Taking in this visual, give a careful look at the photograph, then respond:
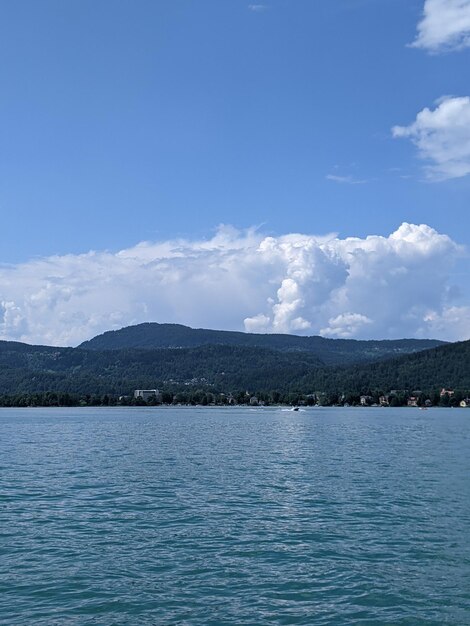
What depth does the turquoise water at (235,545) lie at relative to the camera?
70.3ft

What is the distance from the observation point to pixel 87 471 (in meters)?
56.2

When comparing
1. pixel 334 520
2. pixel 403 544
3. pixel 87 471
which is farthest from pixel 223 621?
pixel 87 471

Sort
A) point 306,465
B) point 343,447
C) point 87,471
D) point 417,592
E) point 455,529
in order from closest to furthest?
1. point 417,592
2. point 455,529
3. point 87,471
4. point 306,465
5. point 343,447

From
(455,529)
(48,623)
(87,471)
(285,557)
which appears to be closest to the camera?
(48,623)

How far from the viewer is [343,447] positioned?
82875mm

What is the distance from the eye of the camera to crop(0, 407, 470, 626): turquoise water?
2142 centimetres

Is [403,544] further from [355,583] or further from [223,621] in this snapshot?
[223,621]

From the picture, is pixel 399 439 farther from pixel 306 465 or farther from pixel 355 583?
pixel 355 583

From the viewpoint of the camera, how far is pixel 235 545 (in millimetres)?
29438

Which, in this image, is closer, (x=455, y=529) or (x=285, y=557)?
(x=285, y=557)

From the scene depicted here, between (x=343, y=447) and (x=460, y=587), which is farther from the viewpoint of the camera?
(x=343, y=447)

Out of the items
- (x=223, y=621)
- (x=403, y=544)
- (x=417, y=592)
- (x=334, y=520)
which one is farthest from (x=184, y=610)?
(x=334, y=520)

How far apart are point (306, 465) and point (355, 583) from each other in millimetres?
37546

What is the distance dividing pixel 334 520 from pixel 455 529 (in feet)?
18.5
